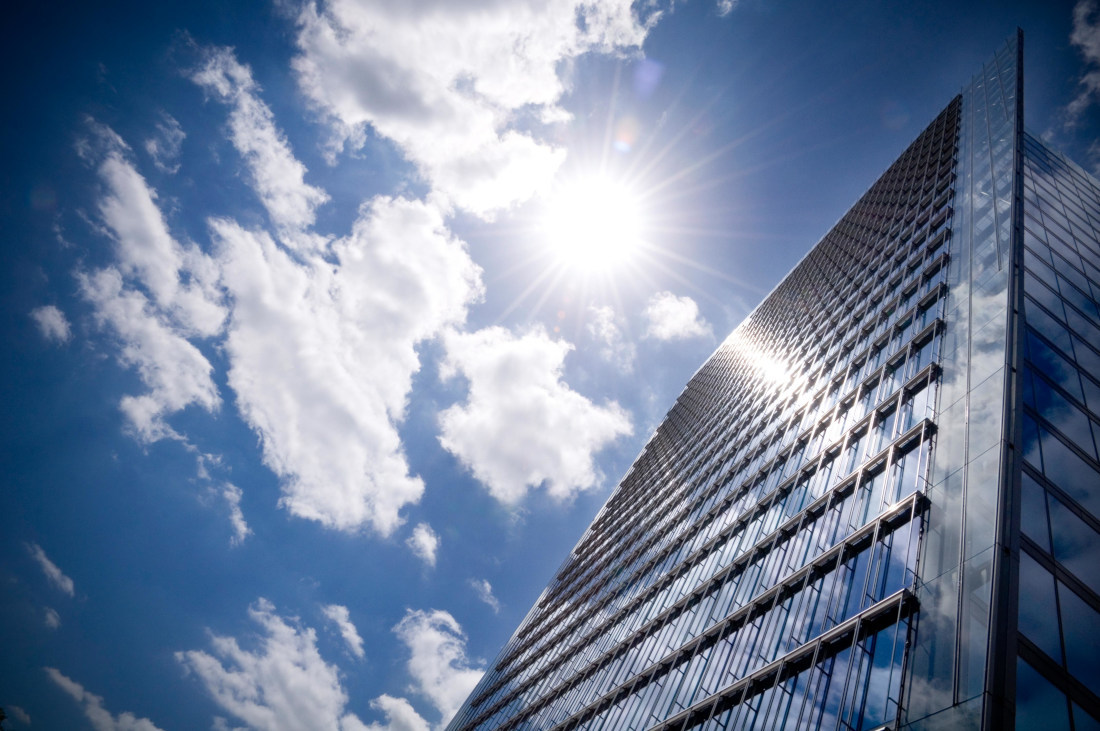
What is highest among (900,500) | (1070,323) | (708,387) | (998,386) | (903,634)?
(708,387)

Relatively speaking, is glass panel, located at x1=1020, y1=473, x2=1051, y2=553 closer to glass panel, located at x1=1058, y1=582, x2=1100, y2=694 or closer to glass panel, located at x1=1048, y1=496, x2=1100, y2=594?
glass panel, located at x1=1048, y1=496, x2=1100, y2=594

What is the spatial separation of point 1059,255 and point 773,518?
1528 cm

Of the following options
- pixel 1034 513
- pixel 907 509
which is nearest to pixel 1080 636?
pixel 1034 513

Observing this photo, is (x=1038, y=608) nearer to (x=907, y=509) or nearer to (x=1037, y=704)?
(x=1037, y=704)

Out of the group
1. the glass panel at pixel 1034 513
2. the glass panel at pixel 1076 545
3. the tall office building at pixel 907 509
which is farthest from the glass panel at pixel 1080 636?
the glass panel at pixel 1034 513

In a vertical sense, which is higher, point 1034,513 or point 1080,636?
point 1034,513

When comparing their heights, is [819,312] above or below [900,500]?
above

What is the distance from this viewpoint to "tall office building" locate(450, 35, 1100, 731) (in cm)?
1137

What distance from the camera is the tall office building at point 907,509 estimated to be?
1137 cm

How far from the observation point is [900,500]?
1708 centimetres

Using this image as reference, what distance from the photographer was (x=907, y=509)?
54.0ft

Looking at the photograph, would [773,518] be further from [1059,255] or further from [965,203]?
Answer: [965,203]

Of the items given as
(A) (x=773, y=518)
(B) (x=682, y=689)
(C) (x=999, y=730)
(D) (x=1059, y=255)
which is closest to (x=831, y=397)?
(A) (x=773, y=518)

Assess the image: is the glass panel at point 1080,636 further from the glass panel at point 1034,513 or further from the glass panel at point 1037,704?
the glass panel at point 1034,513
